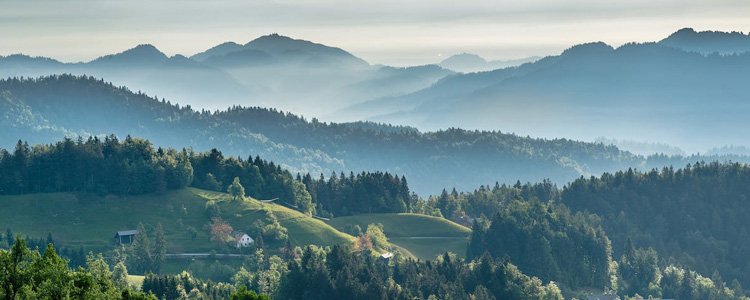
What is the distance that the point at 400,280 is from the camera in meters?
172

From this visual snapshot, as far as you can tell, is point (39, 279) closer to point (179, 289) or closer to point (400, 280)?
point (179, 289)

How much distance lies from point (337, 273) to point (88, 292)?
267 ft

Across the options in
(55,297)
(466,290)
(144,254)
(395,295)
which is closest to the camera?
(55,297)

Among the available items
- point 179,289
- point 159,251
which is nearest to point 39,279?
point 179,289

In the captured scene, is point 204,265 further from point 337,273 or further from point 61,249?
point 337,273

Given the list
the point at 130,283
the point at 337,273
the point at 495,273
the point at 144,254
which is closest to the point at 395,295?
the point at 337,273

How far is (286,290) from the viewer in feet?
516

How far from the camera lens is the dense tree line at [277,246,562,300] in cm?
15662

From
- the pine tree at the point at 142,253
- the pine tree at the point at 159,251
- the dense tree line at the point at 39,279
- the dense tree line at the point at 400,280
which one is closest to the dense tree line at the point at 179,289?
the dense tree line at the point at 400,280

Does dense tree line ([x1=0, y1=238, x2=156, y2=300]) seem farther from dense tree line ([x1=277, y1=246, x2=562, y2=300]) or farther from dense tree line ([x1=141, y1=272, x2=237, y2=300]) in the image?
dense tree line ([x1=277, y1=246, x2=562, y2=300])

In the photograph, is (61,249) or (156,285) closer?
(156,285)

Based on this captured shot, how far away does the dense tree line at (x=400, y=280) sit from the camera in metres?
157

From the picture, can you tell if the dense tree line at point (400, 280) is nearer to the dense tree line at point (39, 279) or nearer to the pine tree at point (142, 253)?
the pine tree at point (142, 253)

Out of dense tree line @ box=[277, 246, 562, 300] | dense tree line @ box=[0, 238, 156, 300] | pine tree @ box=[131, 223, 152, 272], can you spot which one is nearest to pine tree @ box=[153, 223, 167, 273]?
pine tree @ box=[131, 223, 152, 272]
